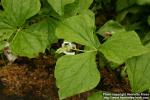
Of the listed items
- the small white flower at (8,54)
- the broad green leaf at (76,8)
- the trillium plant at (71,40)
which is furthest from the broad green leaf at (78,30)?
the small white flower at (8,54)

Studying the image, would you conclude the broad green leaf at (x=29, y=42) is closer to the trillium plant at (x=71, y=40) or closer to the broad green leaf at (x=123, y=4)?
the trillium plant at (x=71, y=40)

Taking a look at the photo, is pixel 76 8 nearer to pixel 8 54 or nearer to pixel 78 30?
pixel 78 30

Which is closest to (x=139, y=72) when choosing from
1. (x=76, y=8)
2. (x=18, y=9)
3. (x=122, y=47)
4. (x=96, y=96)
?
(x=122, y=47)

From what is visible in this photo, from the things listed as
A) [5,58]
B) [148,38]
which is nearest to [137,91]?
[148,38]

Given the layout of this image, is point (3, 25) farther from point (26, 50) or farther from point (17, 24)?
point (26, 50)

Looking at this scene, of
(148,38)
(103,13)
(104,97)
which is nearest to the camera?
(104,97)

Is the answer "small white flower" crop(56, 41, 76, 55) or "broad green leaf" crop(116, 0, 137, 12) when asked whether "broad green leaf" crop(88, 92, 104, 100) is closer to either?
"small white flower" crop(56, 41, 76, 55)
